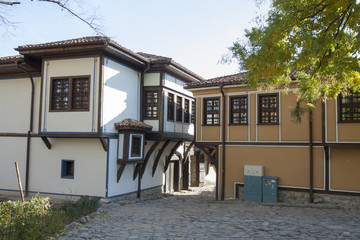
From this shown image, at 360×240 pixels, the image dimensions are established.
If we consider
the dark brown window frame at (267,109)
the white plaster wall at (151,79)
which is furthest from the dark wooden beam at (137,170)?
the dark brown window frame at (267,109)

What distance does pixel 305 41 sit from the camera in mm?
7156

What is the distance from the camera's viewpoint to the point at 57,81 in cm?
1274

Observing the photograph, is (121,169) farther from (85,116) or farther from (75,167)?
(85,116)

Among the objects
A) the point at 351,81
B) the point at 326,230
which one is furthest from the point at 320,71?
the point at 326,230

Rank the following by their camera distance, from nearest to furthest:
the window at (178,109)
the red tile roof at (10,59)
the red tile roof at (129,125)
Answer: the red tile roof at (129,125) → the red tile roof at (10,59) → the window at (178,109)

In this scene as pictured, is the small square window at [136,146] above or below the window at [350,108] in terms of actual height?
below

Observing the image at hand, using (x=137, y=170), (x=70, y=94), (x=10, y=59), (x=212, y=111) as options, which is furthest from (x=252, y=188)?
(x=10, y=59)

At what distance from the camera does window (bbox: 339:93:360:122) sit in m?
11.3

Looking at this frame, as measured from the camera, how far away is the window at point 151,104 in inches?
575

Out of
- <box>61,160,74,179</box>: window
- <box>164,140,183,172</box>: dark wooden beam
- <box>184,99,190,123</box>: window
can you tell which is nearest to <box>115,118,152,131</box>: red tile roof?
<box>61,160,74,179</box>: window

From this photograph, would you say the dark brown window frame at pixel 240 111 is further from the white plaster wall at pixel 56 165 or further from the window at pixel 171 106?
the white plaster wall at pixel 56 165

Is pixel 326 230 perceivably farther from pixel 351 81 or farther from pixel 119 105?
pixel 119 105

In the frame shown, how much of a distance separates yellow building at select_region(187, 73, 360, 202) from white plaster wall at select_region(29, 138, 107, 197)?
4.35 m

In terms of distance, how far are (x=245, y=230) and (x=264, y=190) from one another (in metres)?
4.64
